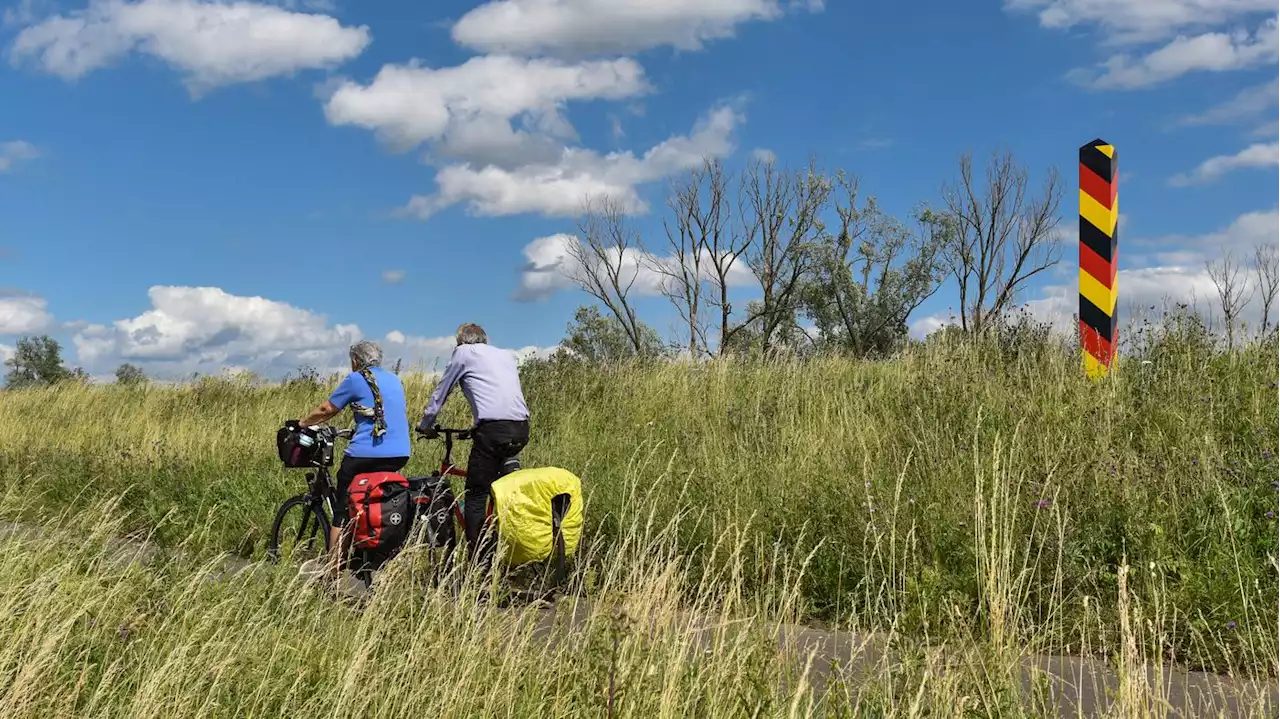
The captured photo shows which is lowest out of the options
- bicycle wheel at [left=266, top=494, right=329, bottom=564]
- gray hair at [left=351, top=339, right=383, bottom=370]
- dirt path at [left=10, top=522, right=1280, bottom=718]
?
dirt path at [left=10, top=522, right=1280, bottom=718]

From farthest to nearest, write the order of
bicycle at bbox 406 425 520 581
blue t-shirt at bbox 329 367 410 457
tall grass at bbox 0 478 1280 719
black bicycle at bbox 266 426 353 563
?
black bicycle at bbox 266 426 353 563 < blue t-shirt at bbox 329 367 410 457 < bicycle at bbox 406 425 520 581 < tall grass at bbox 0 478 1280 719

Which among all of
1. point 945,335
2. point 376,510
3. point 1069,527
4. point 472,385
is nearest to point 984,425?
point 1069,527

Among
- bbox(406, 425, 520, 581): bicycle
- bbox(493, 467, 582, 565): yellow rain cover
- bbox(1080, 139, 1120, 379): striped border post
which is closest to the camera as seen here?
bbox(493, 467, 582, 565): yellow rain cover

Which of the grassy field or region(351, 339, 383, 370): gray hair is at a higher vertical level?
region(351, 339, 383, 370): gray hair

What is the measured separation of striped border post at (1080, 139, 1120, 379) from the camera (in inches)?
287

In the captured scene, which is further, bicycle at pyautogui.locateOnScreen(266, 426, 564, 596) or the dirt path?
bicycle at pyautogui.locateOnScreen(266, 426, 564, 596)

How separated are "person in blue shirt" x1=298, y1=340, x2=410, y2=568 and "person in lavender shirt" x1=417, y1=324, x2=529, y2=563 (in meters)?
0.22

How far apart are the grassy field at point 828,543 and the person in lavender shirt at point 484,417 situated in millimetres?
871

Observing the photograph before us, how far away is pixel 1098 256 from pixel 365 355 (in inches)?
234

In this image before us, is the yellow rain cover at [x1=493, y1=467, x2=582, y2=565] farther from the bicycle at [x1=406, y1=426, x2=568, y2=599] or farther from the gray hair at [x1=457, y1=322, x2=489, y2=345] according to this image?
the gray hair at [x1=457, y1=322, x2=489, y2=345]

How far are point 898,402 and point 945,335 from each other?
4.16 ft

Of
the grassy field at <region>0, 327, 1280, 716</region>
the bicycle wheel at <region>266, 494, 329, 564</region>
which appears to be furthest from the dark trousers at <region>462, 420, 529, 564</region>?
the bicycle wheel at <region>266, 494, 329, 564</region>

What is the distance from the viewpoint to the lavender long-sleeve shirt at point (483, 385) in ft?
20.5

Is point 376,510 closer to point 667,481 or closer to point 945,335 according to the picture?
point 667,481
